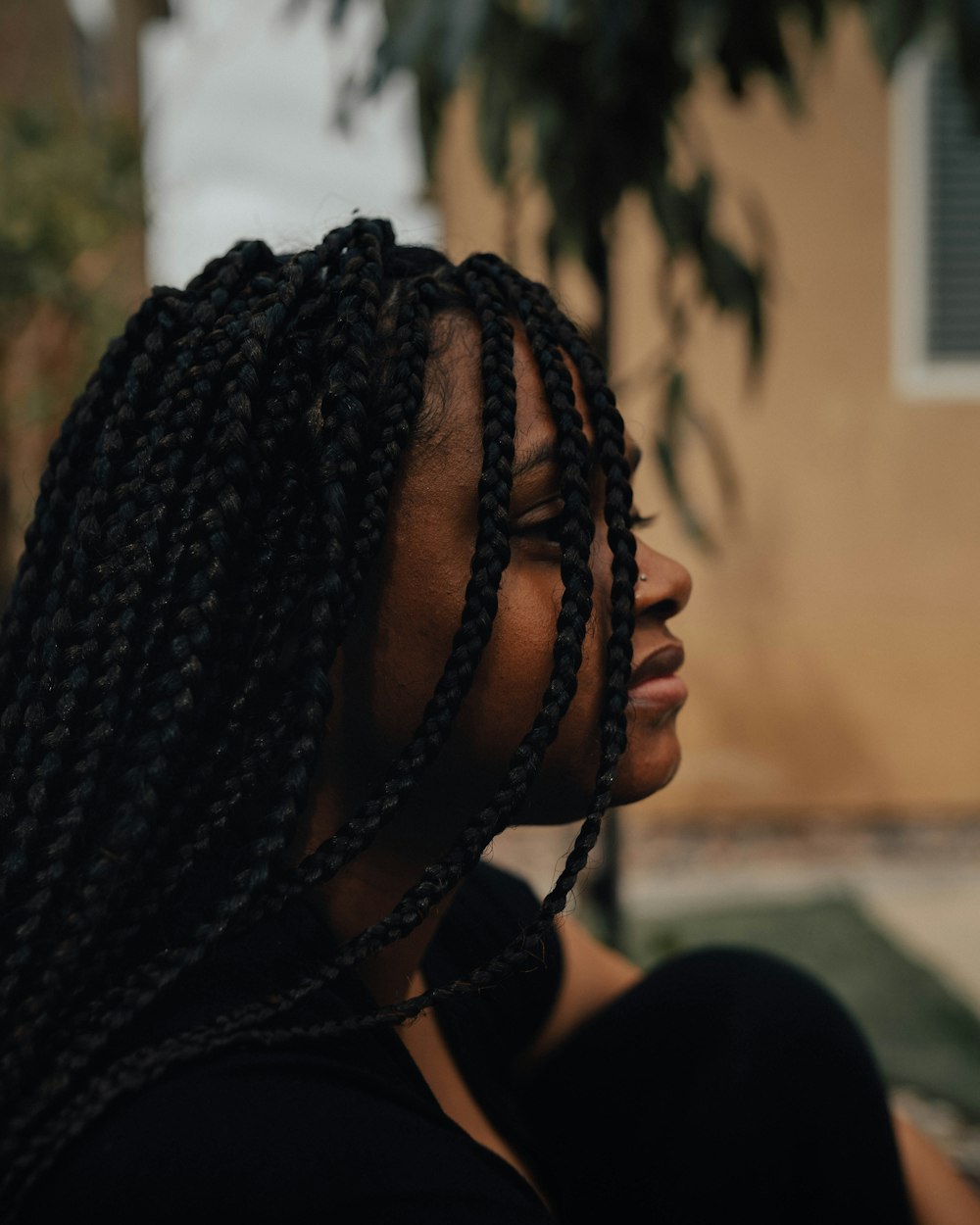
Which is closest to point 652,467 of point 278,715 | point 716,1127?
point 716,1127

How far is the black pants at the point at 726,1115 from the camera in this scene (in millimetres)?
1366

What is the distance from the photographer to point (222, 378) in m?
1.06

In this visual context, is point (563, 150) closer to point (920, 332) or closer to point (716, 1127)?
point (716, 1127)

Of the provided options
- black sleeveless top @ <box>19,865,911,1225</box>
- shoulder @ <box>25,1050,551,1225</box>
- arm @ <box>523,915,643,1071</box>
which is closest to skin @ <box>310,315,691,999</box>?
black sleeveless top @ <box>19,865,911,1225</box>

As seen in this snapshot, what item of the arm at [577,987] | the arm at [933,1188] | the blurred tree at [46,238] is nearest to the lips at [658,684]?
the arm at [577,987]

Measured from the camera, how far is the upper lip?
1.21 meters

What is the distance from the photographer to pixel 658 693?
48.1 inches

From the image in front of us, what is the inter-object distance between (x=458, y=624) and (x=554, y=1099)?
766 mm

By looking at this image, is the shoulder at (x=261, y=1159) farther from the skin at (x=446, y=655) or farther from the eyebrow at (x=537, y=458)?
the eyebrow at (x=537, y=458)

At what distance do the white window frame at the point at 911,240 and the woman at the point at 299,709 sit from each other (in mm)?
3854

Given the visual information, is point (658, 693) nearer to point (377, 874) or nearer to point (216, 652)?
point (377, 874)

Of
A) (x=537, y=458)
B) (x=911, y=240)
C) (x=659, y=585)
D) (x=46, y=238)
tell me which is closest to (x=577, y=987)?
(x=659, y=585)

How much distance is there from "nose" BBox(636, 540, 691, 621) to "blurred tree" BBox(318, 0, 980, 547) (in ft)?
4.00

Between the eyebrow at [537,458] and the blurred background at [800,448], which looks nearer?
the eyebrow at [537,458]
